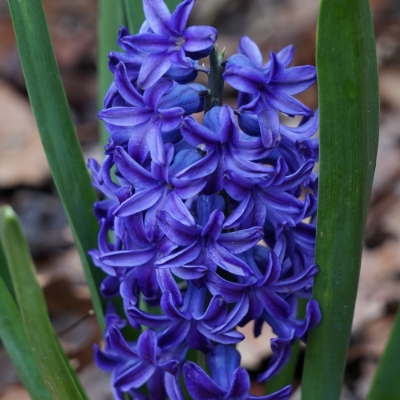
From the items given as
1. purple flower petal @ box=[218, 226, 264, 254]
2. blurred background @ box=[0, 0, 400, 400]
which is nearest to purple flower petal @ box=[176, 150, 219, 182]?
purple flower petal @ box=[218, 226, 264, 254]

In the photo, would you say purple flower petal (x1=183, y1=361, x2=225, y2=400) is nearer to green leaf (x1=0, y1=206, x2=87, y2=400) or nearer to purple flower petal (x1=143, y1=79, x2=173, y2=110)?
green leaf (x1=0, y1=206, x2=87, y2=400)

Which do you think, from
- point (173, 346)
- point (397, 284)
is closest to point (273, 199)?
point (173, 346)

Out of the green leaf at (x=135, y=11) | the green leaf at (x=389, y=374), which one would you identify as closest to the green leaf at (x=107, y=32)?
the green leaf at (x=135, y=11)

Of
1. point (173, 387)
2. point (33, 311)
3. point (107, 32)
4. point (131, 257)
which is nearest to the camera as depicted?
point (33, 311)

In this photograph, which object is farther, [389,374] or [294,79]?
[389,374]

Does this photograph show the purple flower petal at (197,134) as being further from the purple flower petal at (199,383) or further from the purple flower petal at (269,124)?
the purple flower petal at (199,383)

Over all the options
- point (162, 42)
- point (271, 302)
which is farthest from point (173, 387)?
point (162, 42)

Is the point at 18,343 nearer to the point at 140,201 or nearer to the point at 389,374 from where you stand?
the point at 140,201
